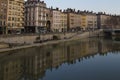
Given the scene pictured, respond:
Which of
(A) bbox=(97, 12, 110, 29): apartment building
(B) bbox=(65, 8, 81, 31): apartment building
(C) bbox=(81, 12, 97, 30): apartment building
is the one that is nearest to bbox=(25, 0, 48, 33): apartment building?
(B) bbox=(65, 8, 81, 31): apartment building

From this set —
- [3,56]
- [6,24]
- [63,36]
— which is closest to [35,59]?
[3,56]

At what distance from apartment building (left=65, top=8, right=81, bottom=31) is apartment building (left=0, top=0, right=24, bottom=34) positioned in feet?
180

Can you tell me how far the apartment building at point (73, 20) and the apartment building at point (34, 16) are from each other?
121 ft

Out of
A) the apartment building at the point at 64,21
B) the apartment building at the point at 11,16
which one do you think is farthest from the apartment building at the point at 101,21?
the apartment building at the point at 11,16

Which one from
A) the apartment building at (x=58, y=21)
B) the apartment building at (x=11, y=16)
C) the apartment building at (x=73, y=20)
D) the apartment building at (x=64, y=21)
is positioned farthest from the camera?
the apartment building at (x=73, y=20)

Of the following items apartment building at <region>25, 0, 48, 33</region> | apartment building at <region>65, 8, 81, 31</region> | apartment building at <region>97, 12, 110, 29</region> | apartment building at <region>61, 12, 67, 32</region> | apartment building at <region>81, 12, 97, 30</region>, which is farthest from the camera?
apartment building at <region>97, 12, 110, 29</region>

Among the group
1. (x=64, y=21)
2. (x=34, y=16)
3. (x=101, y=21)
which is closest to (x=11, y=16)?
(x=34, y=16)

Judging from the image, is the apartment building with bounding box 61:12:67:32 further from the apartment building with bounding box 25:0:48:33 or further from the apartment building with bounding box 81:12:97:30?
the apartment building with bounding box 25:0:48:33

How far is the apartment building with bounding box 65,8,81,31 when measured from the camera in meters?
146

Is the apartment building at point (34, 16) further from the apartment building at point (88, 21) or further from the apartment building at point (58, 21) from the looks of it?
the apartment building at point (88, 21)

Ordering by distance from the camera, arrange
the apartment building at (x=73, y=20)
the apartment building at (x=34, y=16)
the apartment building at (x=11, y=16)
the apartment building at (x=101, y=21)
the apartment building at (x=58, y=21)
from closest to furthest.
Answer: the apartment building at (x=11, y=16) < the apartment building at (x=34, y=16) < the apartment building at (x=58, y=21) < the apartment building at (x=73, y=20) < the apartment building at (x=101, y=21)

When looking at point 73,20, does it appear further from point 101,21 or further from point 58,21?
point 101,21

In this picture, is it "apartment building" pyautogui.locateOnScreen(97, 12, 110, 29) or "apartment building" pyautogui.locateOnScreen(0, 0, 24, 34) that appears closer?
"apartment building" pyautogui.locateOnScreen(0, 0, 24, 34)

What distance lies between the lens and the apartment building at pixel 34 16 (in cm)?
10719
